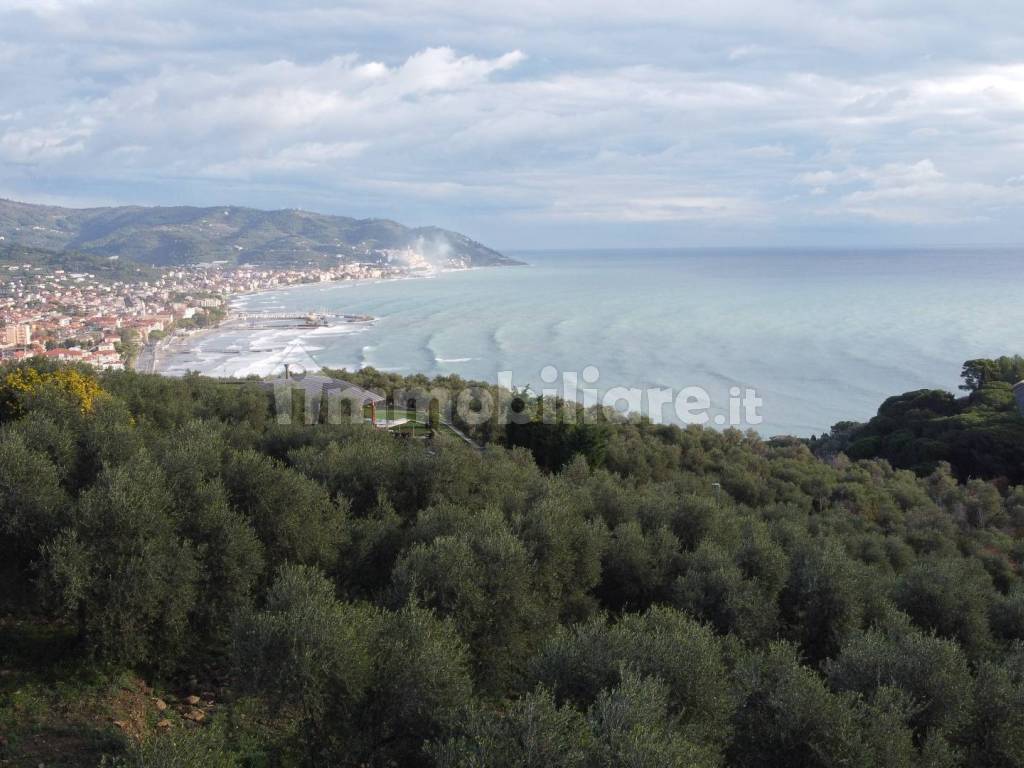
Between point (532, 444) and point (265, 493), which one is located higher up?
point (265, 493)

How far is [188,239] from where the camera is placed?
16512 centimetres

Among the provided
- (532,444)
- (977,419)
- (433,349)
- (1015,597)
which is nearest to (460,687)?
(1015,597)

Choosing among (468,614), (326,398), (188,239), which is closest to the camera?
(468,614)

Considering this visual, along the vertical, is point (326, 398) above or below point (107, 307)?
below

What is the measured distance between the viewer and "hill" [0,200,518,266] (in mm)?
155500

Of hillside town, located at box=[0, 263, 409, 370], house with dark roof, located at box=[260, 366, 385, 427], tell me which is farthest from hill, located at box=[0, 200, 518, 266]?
house with dark roof, located at box=[260, 366, 385, 427]

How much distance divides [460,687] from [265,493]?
16.6 feet

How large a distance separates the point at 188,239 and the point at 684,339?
437ft

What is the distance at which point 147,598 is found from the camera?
818cm

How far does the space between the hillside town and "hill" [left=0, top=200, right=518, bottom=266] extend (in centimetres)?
2211

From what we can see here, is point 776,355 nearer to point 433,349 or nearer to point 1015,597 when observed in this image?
point 433,349

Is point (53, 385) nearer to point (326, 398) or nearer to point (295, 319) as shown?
point (326, 398)

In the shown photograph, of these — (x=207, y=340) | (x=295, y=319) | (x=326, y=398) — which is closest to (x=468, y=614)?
(x=326, y=398)

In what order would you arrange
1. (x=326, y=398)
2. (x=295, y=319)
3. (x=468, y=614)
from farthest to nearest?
1. (x=295, y=319)
2. (x=326, y=398)
3. (x=468, y=614)
